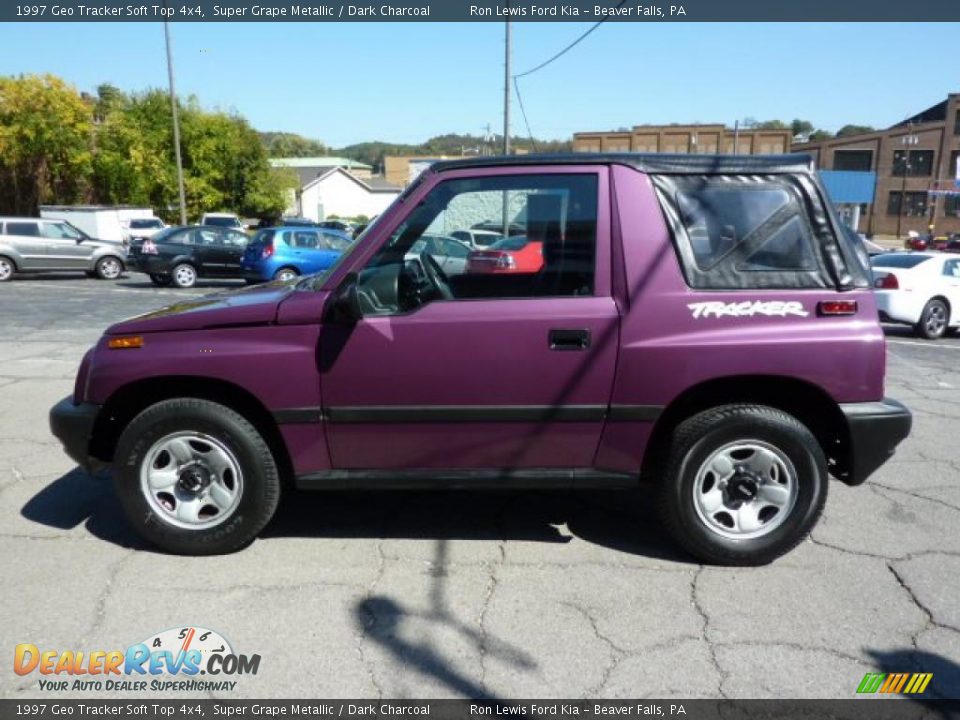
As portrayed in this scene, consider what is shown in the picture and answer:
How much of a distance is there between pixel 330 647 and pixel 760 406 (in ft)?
7.30

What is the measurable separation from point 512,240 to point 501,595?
1716 mm

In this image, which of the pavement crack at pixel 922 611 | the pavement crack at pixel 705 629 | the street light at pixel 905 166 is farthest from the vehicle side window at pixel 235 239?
the street light at pixel 905 166

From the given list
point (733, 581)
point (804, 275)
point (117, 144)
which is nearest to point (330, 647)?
point (733, 581)

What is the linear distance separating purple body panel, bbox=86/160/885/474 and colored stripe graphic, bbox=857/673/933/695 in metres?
1.20

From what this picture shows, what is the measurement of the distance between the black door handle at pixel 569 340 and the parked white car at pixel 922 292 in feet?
33.0

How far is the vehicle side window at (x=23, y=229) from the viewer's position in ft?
62.6

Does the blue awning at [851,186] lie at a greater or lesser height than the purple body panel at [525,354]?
greater

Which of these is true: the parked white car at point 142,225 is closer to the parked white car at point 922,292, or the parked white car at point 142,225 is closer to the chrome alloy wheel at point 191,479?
the parked white car at point 922,292

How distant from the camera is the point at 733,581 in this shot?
3430 mm

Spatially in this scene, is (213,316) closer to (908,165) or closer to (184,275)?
(184,275)

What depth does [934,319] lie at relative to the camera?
1167 centimetres

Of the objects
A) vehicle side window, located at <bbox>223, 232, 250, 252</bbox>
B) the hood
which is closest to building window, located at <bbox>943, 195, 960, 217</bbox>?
vehicle side window, located at <bbox>223, 232, 250, 252</bbox>

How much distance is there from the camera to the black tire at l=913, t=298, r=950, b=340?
11.6m

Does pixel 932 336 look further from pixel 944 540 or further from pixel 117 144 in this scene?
pixel 117 144
